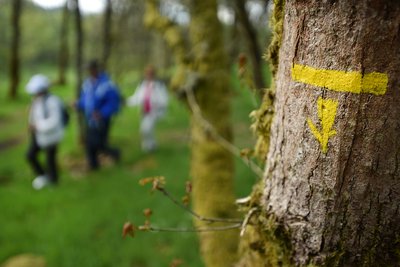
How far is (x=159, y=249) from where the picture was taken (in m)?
4.60

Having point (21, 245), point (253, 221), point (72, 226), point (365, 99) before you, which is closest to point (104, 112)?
point (72, 226)

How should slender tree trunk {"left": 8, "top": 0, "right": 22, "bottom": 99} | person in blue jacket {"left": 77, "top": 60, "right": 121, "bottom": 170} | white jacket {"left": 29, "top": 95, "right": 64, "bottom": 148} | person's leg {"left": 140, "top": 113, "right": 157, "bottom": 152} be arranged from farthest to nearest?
1. slender tree trunk {"left": 8, "top": 0, "right": 22, "bottom": 99}
2. person's leg {"left": 140, "top": 113, "right": 157, "bottom": 152}
3. person in blue jacket {"left": 77, "top": 60, "right": 121, "bottom": 170}
4. white jacket {"left": 29, "top": 95, "right": 64, "bottom": 148}

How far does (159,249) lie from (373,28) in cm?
413

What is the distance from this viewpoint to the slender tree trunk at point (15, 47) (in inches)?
678

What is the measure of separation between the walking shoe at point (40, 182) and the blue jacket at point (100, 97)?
1242mm

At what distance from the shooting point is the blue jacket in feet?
22.4

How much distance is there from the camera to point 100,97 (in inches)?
270

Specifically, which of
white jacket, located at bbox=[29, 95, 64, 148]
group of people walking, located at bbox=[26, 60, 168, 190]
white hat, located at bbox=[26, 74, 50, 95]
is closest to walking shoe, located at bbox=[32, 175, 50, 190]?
group of people walking, located at bbox=[26, 60, 168, 190]

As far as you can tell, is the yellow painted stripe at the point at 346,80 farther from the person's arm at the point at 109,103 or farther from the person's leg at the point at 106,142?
the person's leg at the point at 106,142

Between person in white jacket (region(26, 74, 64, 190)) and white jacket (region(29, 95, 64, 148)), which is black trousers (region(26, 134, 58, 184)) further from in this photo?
white jacket (region(29, 95, 64, 148))

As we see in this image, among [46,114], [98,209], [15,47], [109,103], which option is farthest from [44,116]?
[15,47]

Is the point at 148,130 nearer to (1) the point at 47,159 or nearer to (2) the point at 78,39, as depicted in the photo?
(2) the point at 78,39

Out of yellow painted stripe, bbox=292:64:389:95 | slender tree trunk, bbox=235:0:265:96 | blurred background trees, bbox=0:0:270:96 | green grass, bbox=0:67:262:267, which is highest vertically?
blurred background trees, bbox=0:0:270:96

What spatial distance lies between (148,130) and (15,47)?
13.0 metres
